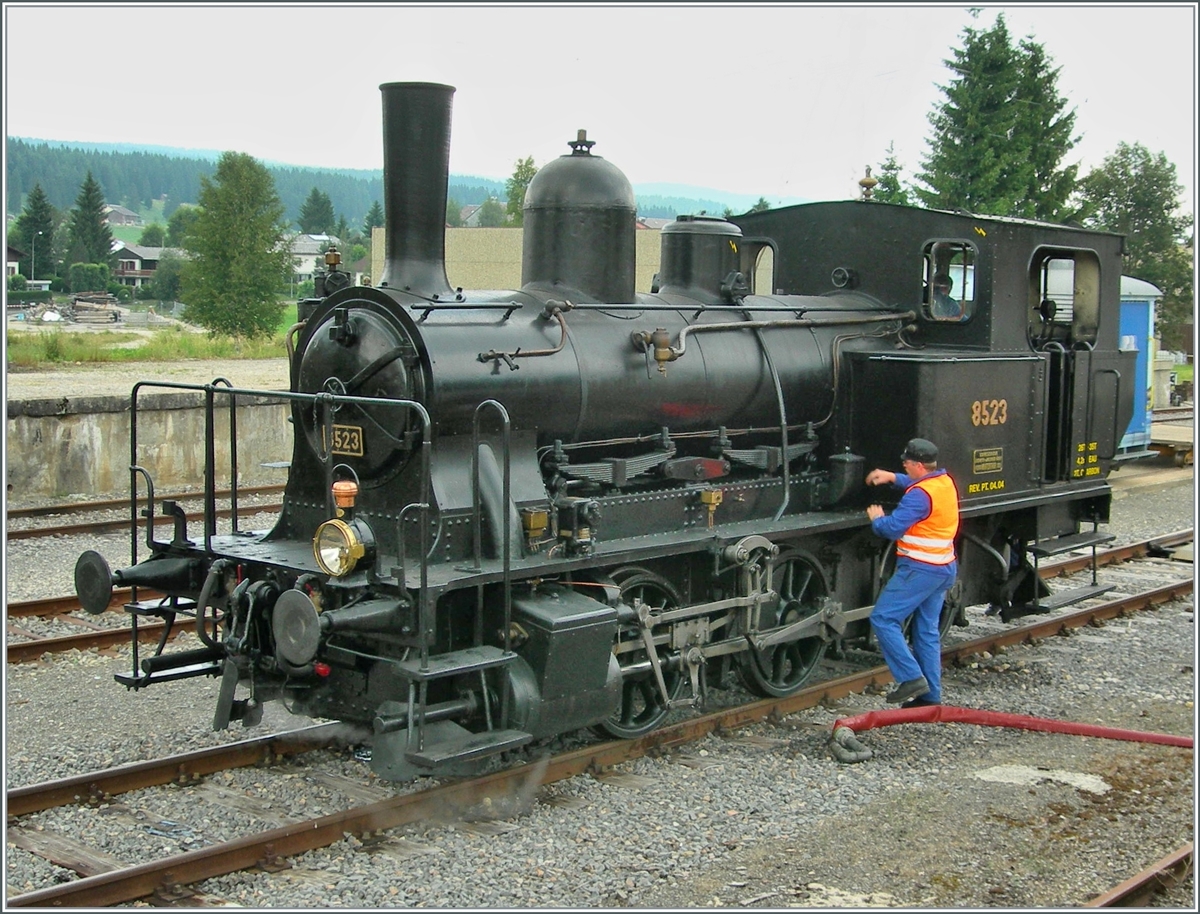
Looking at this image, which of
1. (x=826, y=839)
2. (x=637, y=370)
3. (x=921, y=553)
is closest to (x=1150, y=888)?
(x=826, y=839)

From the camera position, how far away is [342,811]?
5961mm

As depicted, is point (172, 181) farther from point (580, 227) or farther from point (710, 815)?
point (710, 815)

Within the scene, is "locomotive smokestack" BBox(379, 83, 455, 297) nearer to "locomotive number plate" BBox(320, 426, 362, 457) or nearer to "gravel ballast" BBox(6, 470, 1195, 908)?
"locomotive number plate" BBox(320, 426, 362, 457)

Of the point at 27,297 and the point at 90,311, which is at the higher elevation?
the point at 27,297

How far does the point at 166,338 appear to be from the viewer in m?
34.2

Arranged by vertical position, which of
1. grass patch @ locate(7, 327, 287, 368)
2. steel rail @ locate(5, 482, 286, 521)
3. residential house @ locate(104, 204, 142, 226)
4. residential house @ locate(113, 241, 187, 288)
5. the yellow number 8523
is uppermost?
residential house @ locate(104, 204, 142, 226)

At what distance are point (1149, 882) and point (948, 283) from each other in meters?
5.22

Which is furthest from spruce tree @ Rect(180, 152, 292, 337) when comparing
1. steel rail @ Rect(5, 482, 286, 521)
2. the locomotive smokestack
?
the locomotive smokestack

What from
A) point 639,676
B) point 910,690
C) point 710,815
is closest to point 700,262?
point 639,676

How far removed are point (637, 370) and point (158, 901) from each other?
12.9 ft

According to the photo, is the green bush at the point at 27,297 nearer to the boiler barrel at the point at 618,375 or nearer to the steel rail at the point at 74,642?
A: the steel rail at the point at 74,642

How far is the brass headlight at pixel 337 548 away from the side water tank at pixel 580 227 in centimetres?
227

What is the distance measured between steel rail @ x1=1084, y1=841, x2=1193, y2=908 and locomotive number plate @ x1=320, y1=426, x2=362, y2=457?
4.23 meters

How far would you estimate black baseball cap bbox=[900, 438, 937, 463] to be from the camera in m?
7.77
